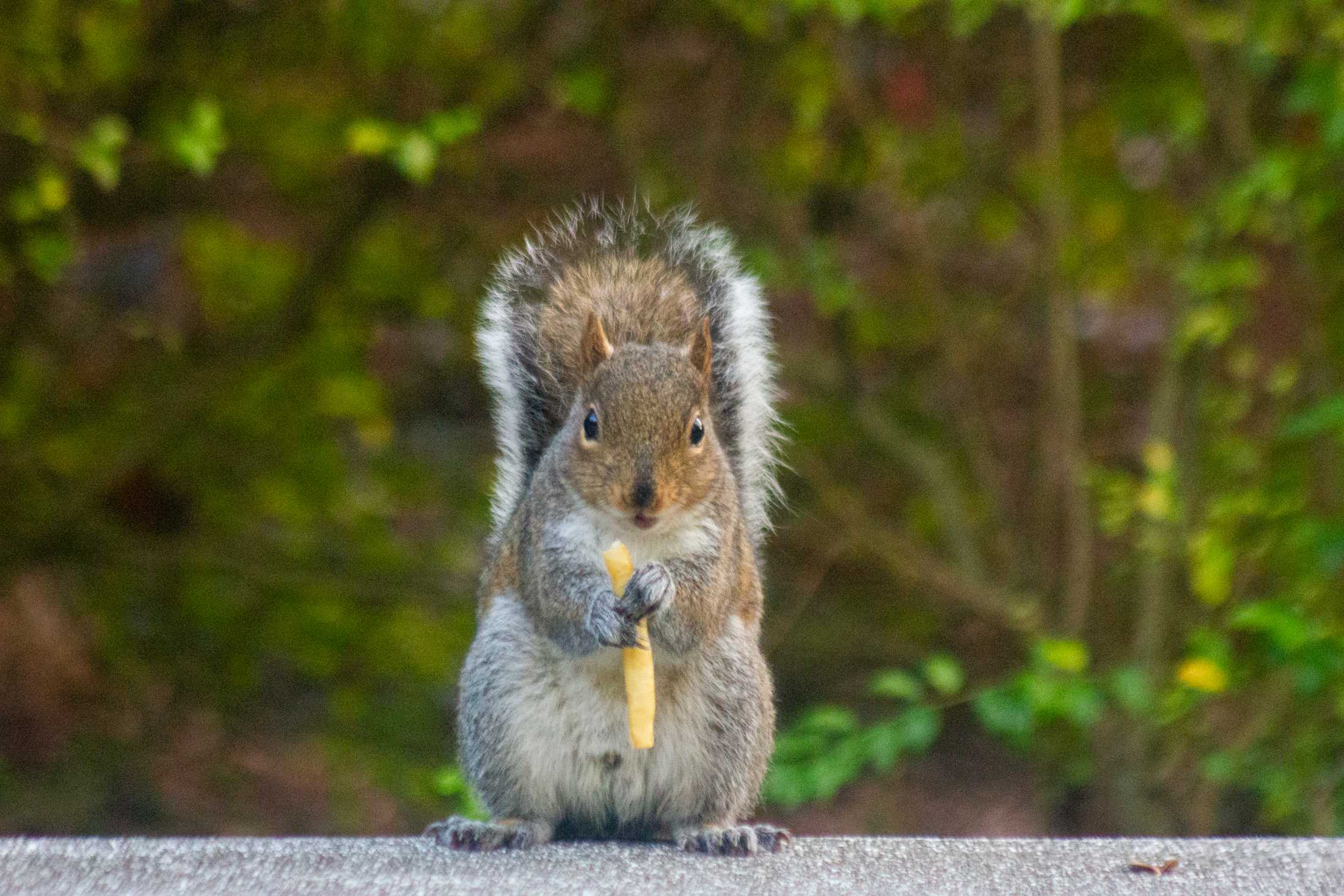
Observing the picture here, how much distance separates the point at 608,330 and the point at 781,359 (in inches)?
75.2

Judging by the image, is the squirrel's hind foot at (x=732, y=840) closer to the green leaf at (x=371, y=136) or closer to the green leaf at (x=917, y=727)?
the green leaf at (x=917, y=727)

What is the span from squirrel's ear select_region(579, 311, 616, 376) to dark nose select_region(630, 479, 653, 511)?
0.21 metres

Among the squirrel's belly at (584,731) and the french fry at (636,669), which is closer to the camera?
the french fry at (636,669)

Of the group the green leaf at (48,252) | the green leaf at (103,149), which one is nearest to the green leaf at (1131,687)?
the green leaf at (103,149)

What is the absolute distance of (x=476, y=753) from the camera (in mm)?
2078

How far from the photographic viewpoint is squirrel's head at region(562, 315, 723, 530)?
6.35ft

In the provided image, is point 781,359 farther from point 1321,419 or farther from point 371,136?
point 1321,419

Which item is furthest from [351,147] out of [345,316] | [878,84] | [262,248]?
[878,84]

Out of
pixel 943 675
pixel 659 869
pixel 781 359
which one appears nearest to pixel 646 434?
pixel 659 869

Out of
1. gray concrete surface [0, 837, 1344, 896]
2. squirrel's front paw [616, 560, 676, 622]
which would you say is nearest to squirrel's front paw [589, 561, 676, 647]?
squirrel's front paw [616, 560, 676, 622]

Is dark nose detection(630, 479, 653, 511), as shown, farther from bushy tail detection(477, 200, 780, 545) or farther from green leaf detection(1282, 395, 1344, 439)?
green leaf detection(1282, 395, 1344, 439)

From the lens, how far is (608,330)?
2.22m

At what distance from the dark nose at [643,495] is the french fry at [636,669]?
0.18 feet

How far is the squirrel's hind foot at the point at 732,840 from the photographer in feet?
6.66
